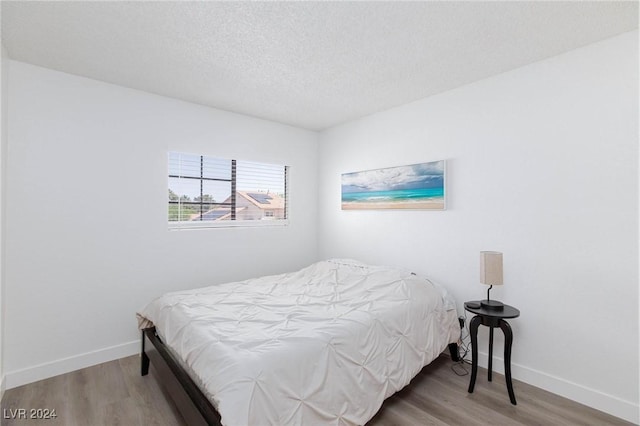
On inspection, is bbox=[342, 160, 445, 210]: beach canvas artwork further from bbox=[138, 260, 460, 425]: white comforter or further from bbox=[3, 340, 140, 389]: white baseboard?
bbox=[3, 340, 140, 389]: white baseboard

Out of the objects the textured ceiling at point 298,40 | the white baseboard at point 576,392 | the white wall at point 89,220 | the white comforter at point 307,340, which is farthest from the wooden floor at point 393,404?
the textured ceiling at point 298,40

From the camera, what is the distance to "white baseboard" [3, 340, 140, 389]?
241cm

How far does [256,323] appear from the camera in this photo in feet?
6.65

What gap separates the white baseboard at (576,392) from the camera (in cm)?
202

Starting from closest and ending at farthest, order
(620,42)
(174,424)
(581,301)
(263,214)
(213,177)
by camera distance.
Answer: (174,424) → (620,42) → (581,301) → (213,177) → (263,214)

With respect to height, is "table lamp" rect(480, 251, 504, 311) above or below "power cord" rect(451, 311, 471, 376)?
above

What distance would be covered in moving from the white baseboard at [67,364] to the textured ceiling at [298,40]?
251 cm

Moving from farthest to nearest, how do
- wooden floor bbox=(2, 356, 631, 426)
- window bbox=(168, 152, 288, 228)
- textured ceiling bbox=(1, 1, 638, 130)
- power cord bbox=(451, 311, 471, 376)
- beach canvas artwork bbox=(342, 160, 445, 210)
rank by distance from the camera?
window bbox=(168, 152, 288, 228)
beach canvas artwork bbox=(342, 160, 445, 210)
power cord bbox=(451, 311, 471, 376)
wooden floor bbox=(2, 356, 631, 426)
textured ceiling bbox=(1, 1, 638, 130)

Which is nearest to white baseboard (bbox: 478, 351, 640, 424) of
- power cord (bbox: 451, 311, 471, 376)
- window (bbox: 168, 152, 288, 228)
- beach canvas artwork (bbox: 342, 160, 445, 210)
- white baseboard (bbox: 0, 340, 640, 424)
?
white baseboard (bbox: 0, 340, 640, 424)

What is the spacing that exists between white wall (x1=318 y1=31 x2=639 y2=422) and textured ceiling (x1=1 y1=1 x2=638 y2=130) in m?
0.25

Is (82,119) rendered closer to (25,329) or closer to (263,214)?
(25,329)

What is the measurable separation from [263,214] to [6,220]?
7.82ft

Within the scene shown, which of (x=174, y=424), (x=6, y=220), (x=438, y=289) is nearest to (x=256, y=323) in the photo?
(x=174, y=424)

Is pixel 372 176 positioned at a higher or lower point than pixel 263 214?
higher
